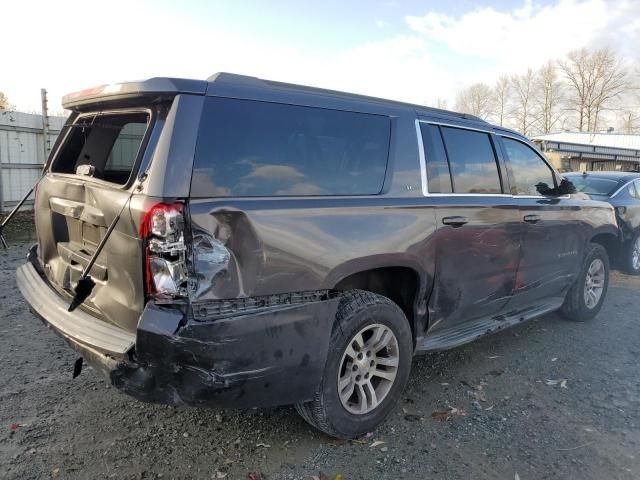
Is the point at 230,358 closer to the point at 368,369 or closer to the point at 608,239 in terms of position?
the point at 368,369

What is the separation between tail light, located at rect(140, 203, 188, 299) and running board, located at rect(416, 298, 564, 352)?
6.02 ft

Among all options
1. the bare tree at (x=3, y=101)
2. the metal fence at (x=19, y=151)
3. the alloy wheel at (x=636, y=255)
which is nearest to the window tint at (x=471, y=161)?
the alloy wheel at (x=636, y=255)

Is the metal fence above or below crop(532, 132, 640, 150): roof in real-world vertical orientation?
below

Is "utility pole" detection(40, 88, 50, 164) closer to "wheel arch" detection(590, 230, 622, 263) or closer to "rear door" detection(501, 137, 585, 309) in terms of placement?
"rear door" detection(501, 137, 585, 309)

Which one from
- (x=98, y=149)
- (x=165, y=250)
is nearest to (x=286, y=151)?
(x=165, y=250)

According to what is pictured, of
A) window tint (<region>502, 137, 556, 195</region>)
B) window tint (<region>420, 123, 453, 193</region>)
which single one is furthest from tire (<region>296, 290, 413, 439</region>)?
window tint (<region>502, 137, 556, 195</region>)

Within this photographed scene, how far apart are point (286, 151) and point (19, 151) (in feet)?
30.6

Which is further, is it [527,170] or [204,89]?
[527,170]

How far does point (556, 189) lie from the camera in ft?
15.4

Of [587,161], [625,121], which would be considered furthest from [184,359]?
[625,121]

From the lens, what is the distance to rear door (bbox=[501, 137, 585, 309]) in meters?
4.23

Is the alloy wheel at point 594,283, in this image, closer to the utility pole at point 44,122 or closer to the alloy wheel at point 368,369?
the alloy wheel at point 368,369

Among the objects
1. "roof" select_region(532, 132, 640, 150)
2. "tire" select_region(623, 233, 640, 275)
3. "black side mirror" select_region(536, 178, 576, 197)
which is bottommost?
"tire" select_region(623, 233, 640, 275)

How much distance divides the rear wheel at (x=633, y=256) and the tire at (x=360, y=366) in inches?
250
